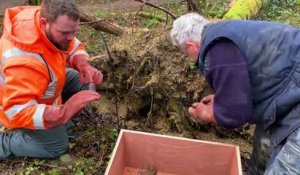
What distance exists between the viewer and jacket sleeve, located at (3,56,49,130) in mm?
3010

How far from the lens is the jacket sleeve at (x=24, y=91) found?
3010mm

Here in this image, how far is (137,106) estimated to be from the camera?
13.3 ft

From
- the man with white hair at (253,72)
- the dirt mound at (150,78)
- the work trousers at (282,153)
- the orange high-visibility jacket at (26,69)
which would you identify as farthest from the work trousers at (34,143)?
the work trousers at (282,153)


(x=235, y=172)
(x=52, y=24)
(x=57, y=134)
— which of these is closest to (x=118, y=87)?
(x=57, y=134)

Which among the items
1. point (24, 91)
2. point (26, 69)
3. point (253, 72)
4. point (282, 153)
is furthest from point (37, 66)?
point (282, 153)

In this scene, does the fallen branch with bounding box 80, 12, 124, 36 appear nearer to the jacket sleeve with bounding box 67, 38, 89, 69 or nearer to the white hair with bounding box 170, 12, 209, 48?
the jacket sleeve with bounding box 67, 38, 89, 69

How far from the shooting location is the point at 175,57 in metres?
3.76

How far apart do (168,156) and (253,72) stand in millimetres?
1069

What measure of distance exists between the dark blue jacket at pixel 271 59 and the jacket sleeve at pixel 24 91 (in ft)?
4.79

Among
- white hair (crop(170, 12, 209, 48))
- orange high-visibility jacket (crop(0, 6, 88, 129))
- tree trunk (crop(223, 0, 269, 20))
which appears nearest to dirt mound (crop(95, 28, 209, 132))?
orange high-visibility jacket (crop(0, 6, 88, 129))

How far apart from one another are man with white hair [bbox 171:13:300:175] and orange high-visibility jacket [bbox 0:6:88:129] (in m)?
1.28

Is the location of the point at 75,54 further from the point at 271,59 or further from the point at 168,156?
the point at 271,59

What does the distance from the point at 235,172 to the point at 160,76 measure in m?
1.38

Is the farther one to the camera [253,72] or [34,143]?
[34,143]
